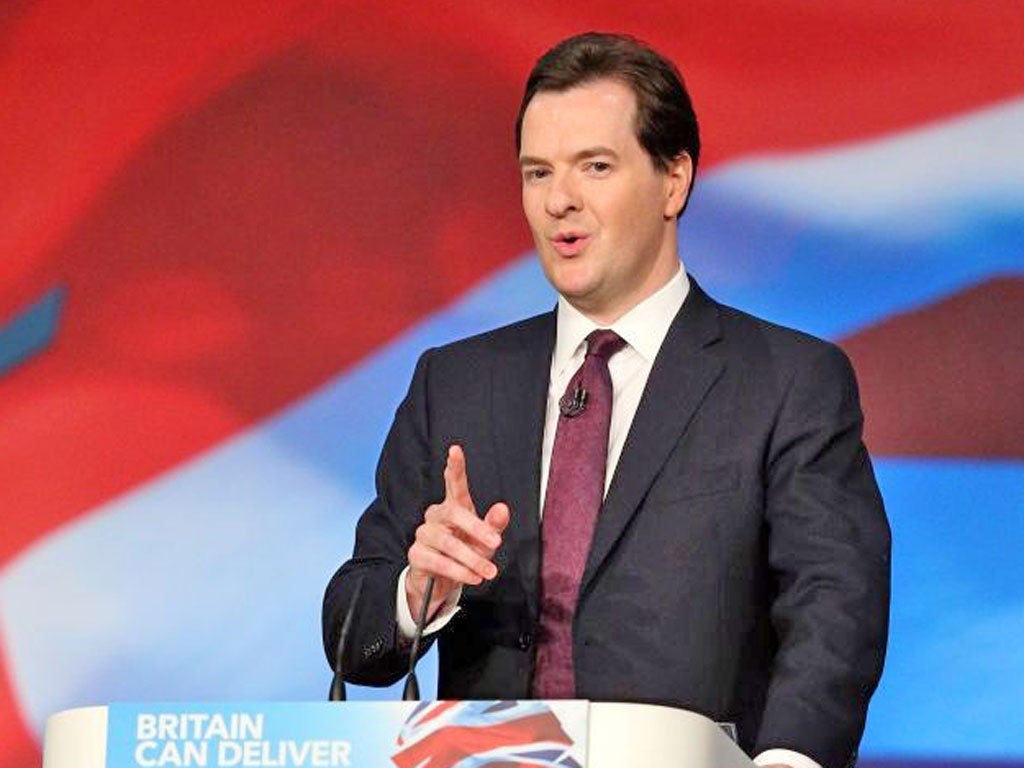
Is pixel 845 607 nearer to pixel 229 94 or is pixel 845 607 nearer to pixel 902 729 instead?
pixel 902 729

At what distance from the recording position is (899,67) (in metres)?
4.11

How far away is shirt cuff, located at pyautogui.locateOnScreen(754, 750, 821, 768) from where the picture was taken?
2629 millimetres

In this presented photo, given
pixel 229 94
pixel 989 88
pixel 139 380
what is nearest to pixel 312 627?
pixel 139 380

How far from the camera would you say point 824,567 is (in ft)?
9.27

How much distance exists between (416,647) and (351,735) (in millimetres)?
491

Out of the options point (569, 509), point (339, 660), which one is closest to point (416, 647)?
point (339, 660)

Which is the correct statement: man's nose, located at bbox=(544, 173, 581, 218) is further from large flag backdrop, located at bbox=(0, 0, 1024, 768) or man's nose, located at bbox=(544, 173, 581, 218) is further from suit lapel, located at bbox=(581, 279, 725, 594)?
large flag backdrop, located at bbox=(0, 0, 1024, 768)

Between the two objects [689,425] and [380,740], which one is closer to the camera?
[380,740]

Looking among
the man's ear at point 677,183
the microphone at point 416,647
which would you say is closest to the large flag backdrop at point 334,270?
the man's ear at point 677,183

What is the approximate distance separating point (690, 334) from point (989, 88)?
122 cm

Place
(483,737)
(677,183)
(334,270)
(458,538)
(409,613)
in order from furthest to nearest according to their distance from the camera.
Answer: (334,270) → (677,183) → (409,613) → (458,538) → (483,737)

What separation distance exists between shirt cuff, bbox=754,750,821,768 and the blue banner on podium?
63cm

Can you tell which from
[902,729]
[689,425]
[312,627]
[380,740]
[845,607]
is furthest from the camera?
A: [312,627]

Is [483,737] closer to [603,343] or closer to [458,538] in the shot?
[458,538]
